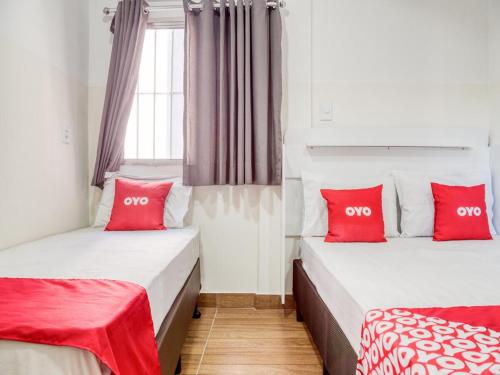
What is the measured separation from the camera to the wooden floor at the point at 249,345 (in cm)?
155

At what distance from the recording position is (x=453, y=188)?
1.96 m

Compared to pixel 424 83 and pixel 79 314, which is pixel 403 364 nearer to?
pixel 79 314

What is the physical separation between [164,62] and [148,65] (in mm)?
131

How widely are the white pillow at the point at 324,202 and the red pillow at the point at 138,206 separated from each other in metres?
0.98

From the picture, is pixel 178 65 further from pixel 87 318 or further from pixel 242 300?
pixel 87 318

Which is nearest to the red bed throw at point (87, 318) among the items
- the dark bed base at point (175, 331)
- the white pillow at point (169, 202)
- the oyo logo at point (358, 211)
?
the dark bed base at point (175, 331)

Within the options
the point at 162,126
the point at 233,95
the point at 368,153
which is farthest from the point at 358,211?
the point at 162,126

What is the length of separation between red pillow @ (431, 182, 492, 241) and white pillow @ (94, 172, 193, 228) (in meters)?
1.67

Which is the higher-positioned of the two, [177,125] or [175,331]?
[177,125]

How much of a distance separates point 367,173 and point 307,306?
1.09 m

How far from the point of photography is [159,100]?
2475 mm

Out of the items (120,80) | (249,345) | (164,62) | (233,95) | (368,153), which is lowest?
(249,345)

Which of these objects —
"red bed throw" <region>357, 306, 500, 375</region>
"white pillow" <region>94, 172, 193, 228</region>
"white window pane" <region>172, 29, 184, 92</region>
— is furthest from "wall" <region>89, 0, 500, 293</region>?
"red bed throw" <region>357, 306, 500, 375</region>

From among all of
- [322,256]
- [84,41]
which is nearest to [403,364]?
[322,256]
